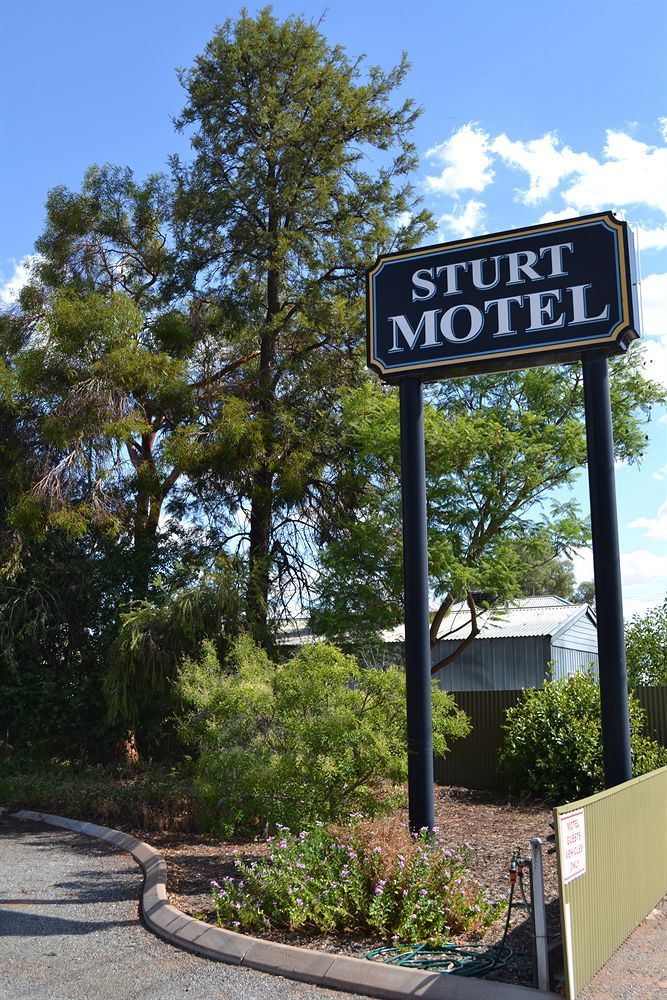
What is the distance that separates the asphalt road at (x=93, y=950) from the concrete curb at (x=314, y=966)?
A: 3.5 inches

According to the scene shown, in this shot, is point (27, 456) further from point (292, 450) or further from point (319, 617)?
point (319, 617)

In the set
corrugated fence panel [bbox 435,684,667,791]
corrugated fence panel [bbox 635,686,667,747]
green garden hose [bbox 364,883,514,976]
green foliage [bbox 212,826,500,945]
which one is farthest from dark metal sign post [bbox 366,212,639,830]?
corrugated fence panel [bbox 635,686,667,747]

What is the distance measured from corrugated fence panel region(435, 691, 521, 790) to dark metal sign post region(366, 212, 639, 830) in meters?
6.68

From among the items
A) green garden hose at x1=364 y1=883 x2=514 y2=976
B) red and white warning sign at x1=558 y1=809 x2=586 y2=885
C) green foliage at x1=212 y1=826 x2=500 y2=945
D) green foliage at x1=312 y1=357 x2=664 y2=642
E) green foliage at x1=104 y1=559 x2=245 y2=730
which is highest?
green foliage at x1=312 y1=357 x2=664 y2=642

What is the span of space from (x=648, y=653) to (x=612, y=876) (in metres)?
10.4

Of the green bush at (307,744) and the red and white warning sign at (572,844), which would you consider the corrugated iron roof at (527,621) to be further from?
the red and white warning sign at (572,844)

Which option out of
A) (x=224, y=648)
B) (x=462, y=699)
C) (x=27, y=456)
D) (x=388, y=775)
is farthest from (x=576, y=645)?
(x=388, y=775)

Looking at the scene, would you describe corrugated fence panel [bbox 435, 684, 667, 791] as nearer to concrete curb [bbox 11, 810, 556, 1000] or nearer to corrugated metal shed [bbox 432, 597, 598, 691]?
concrete curb [bbox 11, 810, 556, 1000]

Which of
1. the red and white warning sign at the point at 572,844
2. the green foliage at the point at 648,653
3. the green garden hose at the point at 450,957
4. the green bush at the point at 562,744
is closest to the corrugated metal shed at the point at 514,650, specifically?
the green foliage at the point at 648,653

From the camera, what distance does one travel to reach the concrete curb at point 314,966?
5484 mm

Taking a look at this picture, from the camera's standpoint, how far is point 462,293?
356 inches

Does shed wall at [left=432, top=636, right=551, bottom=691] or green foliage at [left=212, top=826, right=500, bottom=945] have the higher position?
shed wall at [left=432, top=636, right=551, bottom=691]

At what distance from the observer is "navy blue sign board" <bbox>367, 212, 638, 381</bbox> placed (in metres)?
8.48

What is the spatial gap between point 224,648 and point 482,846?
620 centimetres
